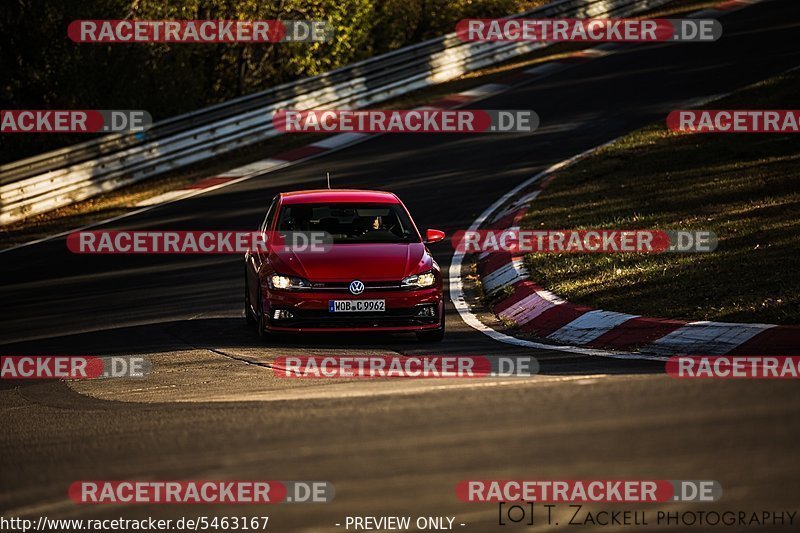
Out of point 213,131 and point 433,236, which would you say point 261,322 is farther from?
point 213,131

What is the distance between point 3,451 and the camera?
7758 millimetres

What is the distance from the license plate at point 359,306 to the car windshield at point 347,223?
1.09 meters

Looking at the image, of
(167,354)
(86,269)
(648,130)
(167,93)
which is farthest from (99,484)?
(167,93)

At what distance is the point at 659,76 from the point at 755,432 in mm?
24903

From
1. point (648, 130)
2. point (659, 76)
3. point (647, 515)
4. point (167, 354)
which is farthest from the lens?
point (659, 76)

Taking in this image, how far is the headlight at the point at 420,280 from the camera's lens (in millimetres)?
12609

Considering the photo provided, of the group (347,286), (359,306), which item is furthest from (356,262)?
(359,306)

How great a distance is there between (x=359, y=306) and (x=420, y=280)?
0.65 metres

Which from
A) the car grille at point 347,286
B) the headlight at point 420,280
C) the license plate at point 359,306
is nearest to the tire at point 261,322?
the car grille at point 347,286

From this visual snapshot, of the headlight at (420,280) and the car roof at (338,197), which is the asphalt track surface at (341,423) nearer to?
the headlight at (420,280)

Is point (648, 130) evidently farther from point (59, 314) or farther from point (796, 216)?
point (59, 314)

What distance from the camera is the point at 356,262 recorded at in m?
12.8

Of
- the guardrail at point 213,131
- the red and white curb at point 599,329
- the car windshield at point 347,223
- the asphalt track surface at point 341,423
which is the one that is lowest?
the asphalt track surface at point 341,423

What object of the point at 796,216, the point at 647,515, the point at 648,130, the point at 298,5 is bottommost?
the point at 647,515
